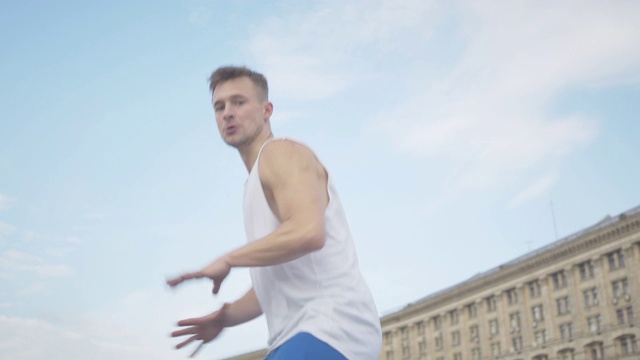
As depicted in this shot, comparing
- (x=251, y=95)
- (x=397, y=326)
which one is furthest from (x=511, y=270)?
(x=251, y=95)

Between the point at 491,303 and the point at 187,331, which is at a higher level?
the point at 491,303

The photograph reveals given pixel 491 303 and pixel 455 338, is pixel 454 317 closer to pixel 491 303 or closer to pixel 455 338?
pixel 455 338

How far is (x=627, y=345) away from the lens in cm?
4944

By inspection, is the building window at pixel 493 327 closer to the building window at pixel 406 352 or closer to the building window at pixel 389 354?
the building window at pixel 406 352

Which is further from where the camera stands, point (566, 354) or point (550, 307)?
point (550, 307)

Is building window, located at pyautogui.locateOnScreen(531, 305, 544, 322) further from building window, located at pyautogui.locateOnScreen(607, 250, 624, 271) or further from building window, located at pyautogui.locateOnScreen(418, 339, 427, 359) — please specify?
building window, located at pyautogui.locateOnScreen(418, 339, 427, 359)

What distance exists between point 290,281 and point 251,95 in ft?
2.52

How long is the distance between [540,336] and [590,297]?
17.8 feet

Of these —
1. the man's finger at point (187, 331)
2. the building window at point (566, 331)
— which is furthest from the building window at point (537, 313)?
the man's finger at point (187, 331)

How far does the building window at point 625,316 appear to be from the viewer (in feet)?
161

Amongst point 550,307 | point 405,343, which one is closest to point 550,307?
point 550,307

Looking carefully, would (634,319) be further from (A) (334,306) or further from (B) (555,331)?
(A) (334,306)

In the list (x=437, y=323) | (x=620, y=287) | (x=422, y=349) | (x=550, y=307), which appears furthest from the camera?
(x=422, y=349)

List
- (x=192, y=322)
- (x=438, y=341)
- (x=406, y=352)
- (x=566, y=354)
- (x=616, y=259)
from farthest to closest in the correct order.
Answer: (x=406, y=352), (x=438, y=341), (x=566, y=354), (x=616, y=259), (x=192, y=322)
